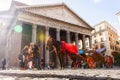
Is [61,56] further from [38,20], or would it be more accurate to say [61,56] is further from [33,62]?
[38,20]

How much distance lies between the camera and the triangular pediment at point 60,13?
28797 millimetres

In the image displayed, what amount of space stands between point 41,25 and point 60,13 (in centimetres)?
668

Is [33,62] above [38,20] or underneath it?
underneath

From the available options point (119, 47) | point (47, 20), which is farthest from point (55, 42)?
point (119, 47)

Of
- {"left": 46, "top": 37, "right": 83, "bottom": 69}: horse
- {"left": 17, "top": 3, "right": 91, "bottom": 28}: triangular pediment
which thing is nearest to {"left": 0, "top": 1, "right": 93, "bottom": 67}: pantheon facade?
{"left": 17, "top": 3, "right": 91, "bottom": 28}: triangular pediment

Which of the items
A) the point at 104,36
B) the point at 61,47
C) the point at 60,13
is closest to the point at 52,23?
the point at 60,13

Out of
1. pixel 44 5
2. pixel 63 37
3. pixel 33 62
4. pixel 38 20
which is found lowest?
pixel 33 62

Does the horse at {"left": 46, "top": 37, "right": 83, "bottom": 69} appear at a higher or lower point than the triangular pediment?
lower

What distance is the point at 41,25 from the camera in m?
28.8

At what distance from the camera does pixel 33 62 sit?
11.9 metres

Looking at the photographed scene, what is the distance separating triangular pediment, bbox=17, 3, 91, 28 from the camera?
2880 centimetres

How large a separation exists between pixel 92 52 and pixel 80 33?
25.3 m

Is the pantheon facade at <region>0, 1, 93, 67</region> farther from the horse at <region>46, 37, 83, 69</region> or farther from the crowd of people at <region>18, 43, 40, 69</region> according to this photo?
the horse at <region>46, 37, 83, 69</region>

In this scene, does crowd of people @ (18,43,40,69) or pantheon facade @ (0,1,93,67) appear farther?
pantheon facade @ (0,1,93,67)
